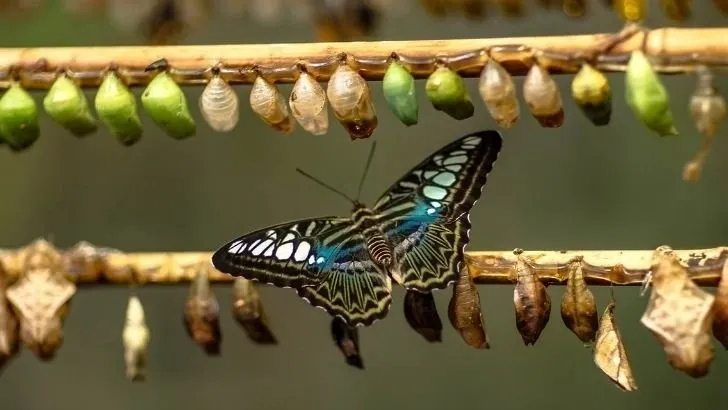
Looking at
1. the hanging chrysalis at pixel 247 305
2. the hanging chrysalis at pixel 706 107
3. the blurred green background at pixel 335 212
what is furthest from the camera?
the blurred green background at pixel 335 212

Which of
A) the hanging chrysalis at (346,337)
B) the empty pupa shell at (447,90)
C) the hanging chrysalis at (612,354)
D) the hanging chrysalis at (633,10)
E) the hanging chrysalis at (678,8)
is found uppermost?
the hanging chrysalis at (678,8)

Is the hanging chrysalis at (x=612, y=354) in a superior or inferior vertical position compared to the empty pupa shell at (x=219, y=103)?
inferior

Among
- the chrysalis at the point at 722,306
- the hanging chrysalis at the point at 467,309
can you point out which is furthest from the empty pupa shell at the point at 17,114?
the chrysalis at the point at 722,306

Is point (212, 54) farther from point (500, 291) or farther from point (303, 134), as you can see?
point (500, 291)

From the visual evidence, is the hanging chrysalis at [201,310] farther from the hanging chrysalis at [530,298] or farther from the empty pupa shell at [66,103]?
the hanging chrysalis at [530,298]

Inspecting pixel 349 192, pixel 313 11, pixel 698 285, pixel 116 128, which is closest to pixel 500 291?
pixel 349 192

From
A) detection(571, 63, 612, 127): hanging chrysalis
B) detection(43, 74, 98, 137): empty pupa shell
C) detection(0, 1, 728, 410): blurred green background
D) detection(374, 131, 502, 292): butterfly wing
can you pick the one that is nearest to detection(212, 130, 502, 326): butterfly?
detection(374, 131, 502, 292): butterfly wing

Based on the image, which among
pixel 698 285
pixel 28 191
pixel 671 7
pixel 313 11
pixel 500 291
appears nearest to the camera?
pixel 698 285
